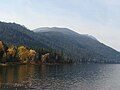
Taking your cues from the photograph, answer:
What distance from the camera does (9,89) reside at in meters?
99.5

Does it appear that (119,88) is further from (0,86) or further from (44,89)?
(0,86)

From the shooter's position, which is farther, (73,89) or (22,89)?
(73,89)

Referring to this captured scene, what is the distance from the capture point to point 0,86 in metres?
104

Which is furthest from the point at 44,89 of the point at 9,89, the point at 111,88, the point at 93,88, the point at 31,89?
the point at 111,88

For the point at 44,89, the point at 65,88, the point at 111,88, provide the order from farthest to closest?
the point at 111,88
the point at 65,88
the point at 44,89

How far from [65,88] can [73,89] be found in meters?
3.78

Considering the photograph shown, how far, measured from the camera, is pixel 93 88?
12425 cm

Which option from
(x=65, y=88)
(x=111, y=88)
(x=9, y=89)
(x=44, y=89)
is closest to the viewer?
(x=9, y=89)

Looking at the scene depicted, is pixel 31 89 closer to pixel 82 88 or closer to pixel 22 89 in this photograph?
pixel 22 89

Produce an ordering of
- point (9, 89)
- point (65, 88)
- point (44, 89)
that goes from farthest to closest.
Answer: point (65, 88)
point (44, 89)
point (9, 89)

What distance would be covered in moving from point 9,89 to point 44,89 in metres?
15.3

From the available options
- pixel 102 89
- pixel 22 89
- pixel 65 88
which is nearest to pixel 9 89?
pixel 22 89

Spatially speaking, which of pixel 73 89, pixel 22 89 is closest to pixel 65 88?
pixel 73 89

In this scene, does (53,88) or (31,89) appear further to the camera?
(53,88)
